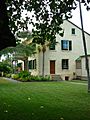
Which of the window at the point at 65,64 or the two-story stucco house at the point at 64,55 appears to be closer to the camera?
the two-story stucco house at the point at 64,55

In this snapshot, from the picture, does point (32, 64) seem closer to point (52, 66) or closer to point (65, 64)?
point (52, 66)

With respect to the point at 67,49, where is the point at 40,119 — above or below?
below

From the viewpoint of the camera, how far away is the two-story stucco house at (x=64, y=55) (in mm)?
51031

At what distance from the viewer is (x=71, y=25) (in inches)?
2046

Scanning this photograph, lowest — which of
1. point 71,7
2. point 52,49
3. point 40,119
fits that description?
point 40,119

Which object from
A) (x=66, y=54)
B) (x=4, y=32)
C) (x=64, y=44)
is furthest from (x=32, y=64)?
(x=4, y=32)

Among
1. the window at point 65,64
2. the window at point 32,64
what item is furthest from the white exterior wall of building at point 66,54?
the window at point 32,64

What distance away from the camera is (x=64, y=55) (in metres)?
51.8

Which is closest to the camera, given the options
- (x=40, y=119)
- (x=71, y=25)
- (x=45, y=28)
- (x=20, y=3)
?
(x=40, y=119)

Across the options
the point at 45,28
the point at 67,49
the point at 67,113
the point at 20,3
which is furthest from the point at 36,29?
the point at 67,49

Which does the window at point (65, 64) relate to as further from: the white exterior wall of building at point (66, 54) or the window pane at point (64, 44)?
the window pane at point (64, 44)

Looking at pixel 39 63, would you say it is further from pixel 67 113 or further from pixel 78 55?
pixel 67 113

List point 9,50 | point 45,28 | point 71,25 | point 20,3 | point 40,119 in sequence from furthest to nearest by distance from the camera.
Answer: point 71,25
point 9,50
point 45,28
point 20,3
point 40,119

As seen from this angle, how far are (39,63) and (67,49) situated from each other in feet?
15.0
